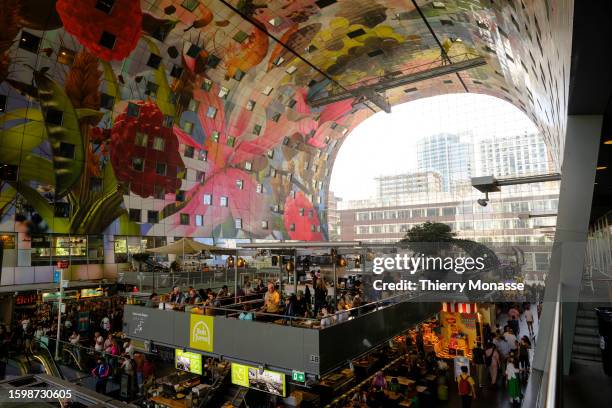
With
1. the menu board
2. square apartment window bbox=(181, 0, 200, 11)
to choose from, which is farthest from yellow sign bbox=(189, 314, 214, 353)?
square apartment window bbox=(181, 0, 200, 11)

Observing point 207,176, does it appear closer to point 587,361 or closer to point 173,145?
point 173,145

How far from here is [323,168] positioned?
41.8m

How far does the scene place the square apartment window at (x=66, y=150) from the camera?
778 inches

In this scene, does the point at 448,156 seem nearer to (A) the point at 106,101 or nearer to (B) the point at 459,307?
(B) the point at 459,307

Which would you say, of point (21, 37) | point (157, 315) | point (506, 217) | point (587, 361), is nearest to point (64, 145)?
point (21, 37)

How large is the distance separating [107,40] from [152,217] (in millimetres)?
10040

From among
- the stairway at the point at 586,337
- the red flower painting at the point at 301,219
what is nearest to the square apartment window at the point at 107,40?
the red flower painting at the point at 301,219

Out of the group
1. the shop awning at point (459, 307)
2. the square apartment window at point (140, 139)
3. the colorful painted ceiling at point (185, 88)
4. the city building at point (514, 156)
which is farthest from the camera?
the city building at point (514, 156)

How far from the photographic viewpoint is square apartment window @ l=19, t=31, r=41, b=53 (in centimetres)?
1748

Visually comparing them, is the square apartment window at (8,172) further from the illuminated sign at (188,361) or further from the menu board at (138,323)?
the illuminated sign at (188,361)

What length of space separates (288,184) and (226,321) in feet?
87.7

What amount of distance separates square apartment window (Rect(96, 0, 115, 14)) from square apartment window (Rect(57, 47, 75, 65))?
2.53m

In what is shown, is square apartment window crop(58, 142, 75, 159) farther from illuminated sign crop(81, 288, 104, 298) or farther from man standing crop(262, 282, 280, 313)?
man standing crop(262, 282, 280, 313)

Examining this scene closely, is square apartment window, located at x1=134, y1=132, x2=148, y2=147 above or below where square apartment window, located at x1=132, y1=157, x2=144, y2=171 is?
above
